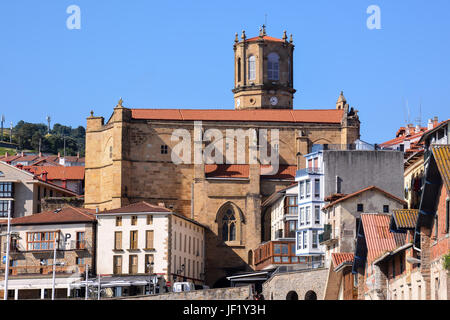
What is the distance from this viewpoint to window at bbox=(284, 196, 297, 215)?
10325 cm

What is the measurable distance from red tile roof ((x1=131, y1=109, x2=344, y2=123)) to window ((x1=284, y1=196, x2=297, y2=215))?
19.8 meters

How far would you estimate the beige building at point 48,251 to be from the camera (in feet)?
331

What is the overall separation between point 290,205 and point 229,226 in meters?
14.3

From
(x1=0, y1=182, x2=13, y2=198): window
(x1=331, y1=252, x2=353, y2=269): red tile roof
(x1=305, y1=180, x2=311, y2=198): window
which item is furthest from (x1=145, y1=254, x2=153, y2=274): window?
(x1=331, y1=252, x2=353, y2=269): red tile roof

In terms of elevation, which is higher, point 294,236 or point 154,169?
point 154,169

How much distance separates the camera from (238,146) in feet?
402

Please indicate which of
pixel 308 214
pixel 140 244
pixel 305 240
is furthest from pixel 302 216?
pixel 140 244

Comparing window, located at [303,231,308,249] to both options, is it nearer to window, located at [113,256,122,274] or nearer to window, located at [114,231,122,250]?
window, located at [113,256,122,274]

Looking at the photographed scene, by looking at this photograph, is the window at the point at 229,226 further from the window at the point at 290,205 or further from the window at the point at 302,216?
the window at the point at 302,216

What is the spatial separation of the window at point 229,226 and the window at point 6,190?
82.3 feet
